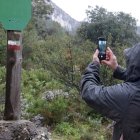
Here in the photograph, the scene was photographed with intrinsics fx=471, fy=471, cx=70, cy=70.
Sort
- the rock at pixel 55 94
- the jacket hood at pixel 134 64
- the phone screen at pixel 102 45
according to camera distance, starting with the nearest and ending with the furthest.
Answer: the jacket hood at pixel 134 64, the phone screen at pixel 102 45, the rock at pixel 55 94

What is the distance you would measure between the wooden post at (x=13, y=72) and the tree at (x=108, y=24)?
13.4m

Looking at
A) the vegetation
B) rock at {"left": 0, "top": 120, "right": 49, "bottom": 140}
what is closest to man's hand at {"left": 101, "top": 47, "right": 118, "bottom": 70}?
rock at {"left": 0, "top": 120, "right": 49, "bottom": 140}

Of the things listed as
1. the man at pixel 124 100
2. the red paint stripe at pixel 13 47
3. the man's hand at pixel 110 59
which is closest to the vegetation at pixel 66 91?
the red paint stripe at pixel 13 47

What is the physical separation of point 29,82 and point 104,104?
1040 cm

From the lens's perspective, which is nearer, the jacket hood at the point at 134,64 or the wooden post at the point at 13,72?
the jacket hood at the point at 134,64

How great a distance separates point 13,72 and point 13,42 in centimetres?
30

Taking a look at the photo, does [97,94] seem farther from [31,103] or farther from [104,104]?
[31,103]

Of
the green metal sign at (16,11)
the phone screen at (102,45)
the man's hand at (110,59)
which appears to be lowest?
the man's hand at (110,59)

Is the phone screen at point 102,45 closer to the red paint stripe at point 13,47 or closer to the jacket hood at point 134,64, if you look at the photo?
the jacket hood at point 134,64

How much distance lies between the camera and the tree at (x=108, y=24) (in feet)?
60.7

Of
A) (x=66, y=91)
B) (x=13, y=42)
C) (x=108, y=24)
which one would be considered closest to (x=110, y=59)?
(x=13, y=42)

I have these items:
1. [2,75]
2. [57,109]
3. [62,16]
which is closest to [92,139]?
[57,109]

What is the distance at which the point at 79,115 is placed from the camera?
28.1 ft

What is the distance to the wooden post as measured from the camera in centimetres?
448
